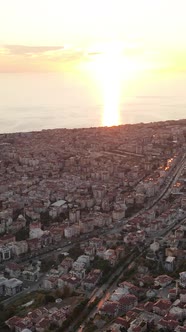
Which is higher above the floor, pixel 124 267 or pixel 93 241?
pixel 93 241

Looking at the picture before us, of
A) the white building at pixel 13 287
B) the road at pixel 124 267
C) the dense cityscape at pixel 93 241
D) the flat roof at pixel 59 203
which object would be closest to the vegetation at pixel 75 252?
the dense cityscape at pixel 93 241

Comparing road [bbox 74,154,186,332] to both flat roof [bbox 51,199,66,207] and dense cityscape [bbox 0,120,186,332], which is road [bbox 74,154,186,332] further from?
flat roof [bbox 51,199,66,207]

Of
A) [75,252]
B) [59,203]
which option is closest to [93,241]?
[75,252]

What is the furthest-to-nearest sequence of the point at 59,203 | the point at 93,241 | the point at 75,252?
the point at 59,203, the point at 93,241, the point at 75,252

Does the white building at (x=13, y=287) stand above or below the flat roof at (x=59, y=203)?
below

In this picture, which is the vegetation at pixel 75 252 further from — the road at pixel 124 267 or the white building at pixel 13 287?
the white building at pixel 13 287

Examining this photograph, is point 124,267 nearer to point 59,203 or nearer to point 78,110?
point 59,203

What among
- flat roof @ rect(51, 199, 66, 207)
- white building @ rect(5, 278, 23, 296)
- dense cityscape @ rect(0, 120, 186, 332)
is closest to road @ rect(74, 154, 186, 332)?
dense cityscape @ rect(0, 120, 186, 332)

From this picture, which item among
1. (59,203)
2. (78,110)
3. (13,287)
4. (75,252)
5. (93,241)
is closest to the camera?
(13,287)

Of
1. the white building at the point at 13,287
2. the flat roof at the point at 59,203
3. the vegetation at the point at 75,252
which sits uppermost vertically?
the flat roof at the point at 59,203
